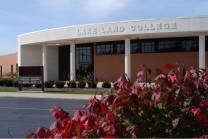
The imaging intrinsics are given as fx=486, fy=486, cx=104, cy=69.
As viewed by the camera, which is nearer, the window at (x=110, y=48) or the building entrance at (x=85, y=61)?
the window at (x=110, y=48)

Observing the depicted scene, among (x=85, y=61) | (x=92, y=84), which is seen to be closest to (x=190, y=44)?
(x=92, y=84)

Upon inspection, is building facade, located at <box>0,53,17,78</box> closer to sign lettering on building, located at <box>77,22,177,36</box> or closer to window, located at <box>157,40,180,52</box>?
window, located at <box>157,40,180,52</box>

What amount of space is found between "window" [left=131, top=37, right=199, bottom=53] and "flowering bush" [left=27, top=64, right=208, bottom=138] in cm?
4226

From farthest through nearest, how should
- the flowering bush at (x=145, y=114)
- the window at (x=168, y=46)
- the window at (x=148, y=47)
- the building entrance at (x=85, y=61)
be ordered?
the building entrance at (x=85, y=61), the window at (x=148, y=47), the window at (x=168, y=46), the flowering bush at (x=145, y=114)

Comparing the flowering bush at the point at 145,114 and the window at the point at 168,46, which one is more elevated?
the window at the point at 168,46

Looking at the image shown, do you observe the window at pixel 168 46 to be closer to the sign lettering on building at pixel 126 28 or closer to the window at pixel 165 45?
the window at pixel 165 45

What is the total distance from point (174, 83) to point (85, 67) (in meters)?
49.0

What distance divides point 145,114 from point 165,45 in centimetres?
4342

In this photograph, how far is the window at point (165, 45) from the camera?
46.2 m

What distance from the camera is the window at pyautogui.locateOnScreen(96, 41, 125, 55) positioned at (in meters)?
50.2

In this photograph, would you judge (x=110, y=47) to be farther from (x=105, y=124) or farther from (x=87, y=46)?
(x=105, y=124)

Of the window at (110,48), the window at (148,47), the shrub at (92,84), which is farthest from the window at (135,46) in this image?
the shrub at (92,84)

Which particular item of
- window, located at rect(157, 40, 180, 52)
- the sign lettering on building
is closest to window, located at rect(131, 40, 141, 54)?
window, located at rect(157, 40, 180, 52)

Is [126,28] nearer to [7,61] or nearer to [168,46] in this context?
[168,46]
